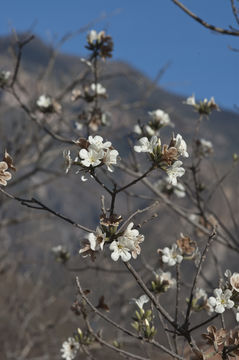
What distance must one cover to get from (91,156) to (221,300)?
68 cm

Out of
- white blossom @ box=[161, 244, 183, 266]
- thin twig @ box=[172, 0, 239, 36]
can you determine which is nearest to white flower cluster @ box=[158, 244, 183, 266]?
white blossom @ box=[161, 244, 183, 266]

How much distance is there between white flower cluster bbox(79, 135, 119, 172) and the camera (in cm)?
142

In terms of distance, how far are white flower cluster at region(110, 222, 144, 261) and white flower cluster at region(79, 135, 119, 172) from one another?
22 centimetres

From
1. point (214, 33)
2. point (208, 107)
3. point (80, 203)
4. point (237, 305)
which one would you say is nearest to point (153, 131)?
point (208, 107)

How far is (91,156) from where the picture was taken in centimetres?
143

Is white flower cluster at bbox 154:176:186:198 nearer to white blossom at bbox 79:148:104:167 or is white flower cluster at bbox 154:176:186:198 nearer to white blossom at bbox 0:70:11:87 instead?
white blossom at bbox 0:70:11:87

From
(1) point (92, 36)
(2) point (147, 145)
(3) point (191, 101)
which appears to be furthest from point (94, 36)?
(2) point (147, 145)

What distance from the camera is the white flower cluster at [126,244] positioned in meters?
1.34

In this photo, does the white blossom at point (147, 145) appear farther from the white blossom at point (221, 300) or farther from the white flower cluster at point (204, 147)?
the white flower cluster at point (204, 147)

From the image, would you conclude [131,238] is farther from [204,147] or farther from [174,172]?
[204,147]

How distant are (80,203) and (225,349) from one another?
52.5m

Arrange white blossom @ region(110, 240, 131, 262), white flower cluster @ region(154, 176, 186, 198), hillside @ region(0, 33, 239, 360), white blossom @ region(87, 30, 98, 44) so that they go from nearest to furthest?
1. white blossom @ region(110, 240, 131, 262)
2. white blossom @ region(87, 30, 98, 44)
3. white flower cluster @ region(154, 176, 186, 198)
4. hillside @ region(0, 33, 239, 360)

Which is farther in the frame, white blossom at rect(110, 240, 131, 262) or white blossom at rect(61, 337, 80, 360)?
white blossom at rect(61, 337, 80, 360)

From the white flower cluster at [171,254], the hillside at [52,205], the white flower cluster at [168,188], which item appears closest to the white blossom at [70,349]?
the hillside at [52,205]
